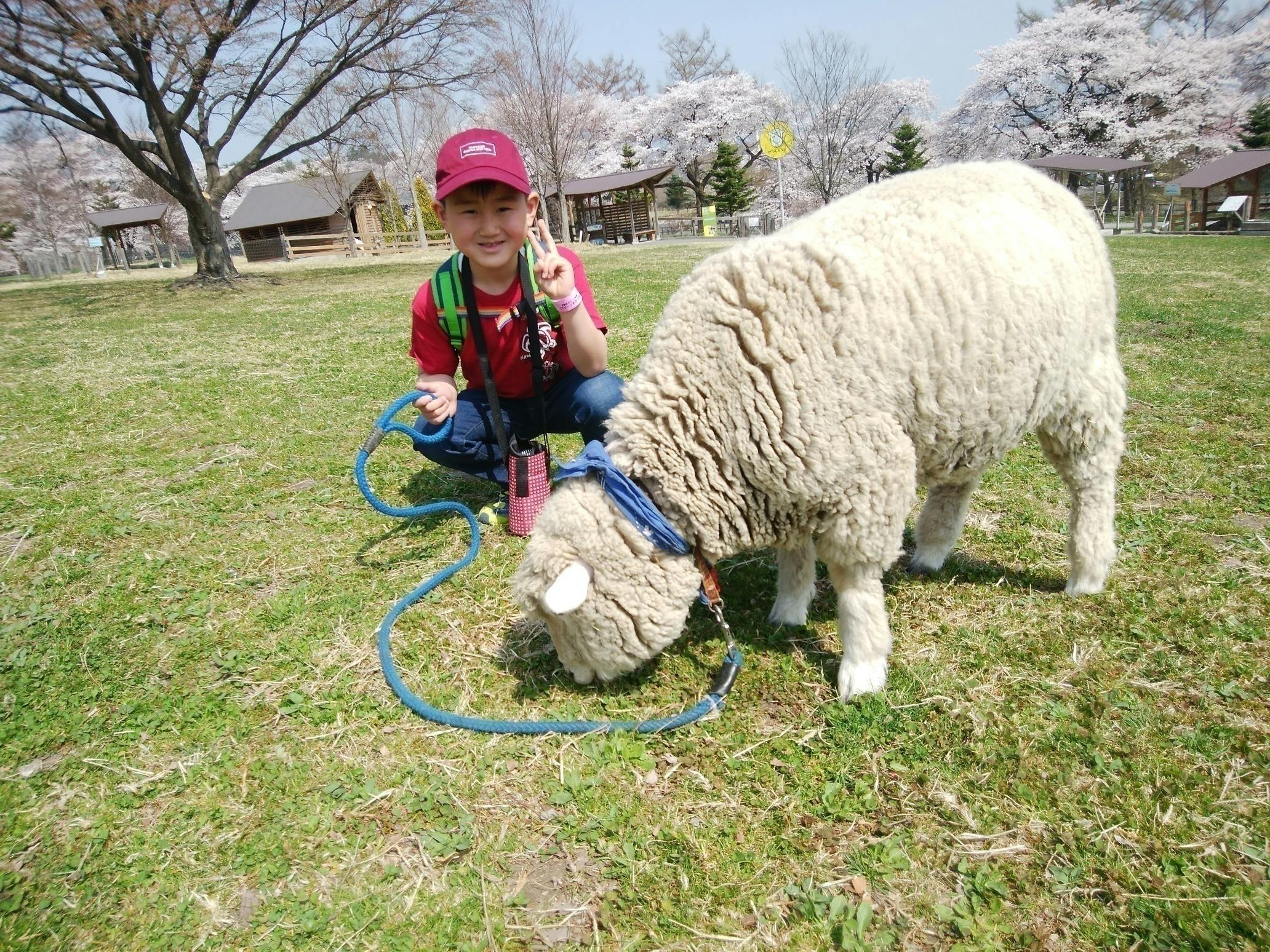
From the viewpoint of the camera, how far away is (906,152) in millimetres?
40188

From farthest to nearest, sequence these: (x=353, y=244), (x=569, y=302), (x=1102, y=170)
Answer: (x=353, y=244) < (x=1102, y=170) < (x=569, y=302)

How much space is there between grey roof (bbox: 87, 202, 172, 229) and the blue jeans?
176 feet

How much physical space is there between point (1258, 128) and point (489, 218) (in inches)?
1765

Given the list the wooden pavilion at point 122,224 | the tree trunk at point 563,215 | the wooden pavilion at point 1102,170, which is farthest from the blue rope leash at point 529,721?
the wooden pavilion at point 122,224

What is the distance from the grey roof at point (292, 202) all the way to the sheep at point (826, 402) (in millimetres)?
43976

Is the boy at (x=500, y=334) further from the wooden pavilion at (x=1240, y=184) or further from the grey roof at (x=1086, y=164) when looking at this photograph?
the wooden pavilion at (x=1240, y=184)

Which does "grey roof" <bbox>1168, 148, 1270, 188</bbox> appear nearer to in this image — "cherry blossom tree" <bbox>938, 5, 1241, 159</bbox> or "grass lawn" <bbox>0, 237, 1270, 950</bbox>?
"cherry blossom tree" <bbox>938, 5, 1241, 159</bbox>

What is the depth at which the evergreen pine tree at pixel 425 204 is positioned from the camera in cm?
3897

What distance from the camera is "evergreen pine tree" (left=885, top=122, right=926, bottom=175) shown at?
131 ft

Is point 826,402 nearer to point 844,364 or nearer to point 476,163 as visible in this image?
point 844,364

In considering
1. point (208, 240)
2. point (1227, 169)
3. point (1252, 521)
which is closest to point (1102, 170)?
point (1227, 169)

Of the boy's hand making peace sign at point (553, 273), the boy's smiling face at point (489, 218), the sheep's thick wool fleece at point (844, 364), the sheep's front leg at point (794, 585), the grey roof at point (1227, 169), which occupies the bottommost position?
the sheep's front leg at point (794, 585)

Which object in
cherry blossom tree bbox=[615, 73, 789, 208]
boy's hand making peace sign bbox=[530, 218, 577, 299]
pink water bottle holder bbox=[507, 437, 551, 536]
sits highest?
cherry blossom tree bbox=[615, 73, 789, 208]

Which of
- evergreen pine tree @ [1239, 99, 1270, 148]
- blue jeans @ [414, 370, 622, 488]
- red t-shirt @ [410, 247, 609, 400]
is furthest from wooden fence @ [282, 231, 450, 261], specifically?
red t-shirt @ [410, 247, 609, 400]
